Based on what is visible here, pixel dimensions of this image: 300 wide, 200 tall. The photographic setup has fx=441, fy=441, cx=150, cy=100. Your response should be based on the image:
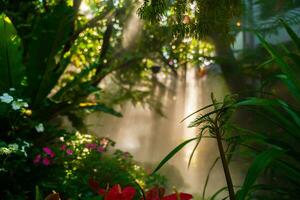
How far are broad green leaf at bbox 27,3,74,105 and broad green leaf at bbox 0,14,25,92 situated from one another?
26cm

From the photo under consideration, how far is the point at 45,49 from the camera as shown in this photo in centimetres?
409

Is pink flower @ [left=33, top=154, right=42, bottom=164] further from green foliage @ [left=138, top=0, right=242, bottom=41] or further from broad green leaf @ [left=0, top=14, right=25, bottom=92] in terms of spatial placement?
green foliage @ [left=138, top=0, right=242, bottom=41]

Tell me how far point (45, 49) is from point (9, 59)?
1.54 feet

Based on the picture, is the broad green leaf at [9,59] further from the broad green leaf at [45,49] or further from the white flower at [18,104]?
the white flower at [18,104]

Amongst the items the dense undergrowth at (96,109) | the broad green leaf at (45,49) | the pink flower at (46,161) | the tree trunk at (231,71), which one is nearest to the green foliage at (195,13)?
the dense undergrowth at (96,109)

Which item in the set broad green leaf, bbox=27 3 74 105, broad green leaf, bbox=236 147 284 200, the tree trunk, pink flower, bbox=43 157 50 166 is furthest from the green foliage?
the tree trunk

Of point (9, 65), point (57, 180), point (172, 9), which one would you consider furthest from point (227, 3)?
point (9, 65)

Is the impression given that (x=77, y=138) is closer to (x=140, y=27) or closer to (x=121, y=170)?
(x=121, y=170)

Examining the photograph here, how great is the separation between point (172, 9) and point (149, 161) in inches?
218

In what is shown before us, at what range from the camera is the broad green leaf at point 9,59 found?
3674 mm

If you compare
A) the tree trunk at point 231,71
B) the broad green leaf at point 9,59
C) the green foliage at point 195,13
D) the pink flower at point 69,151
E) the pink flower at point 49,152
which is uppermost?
the tree trunk at point 231,71

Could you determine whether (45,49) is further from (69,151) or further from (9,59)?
(69,151)

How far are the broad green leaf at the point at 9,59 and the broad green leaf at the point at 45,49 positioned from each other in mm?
264

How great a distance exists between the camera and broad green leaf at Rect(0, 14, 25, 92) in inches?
145
